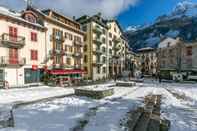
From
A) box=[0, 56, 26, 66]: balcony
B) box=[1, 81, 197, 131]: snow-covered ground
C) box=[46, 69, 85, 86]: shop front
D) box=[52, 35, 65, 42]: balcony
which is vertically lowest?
box=[1, 81, 197, 131]: snow-covered ground

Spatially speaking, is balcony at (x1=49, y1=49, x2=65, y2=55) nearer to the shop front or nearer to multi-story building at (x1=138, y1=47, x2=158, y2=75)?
the shop front

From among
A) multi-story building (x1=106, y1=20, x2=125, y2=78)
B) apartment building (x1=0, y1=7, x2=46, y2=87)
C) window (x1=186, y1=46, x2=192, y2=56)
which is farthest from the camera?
multi-story building (x1=106, y1=20, x2=125, y2=78)

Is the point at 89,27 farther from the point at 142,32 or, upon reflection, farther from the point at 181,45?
the point at 142,32

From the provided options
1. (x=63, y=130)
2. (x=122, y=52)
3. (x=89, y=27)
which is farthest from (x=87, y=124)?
(x=122, y=52)

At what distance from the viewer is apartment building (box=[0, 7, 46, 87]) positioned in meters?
32.5

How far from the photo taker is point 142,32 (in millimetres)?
191750

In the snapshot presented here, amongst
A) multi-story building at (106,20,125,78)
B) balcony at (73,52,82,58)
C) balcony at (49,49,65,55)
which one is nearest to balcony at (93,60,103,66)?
balcony at (73,52,82,58)

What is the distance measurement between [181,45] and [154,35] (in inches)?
4738

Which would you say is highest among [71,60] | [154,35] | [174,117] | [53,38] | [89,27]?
[154,35]

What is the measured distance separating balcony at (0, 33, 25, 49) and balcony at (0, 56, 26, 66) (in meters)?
1.95

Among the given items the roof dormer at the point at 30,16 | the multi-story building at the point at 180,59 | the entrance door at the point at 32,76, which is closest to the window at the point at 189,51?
the multi-story building at the point at 180,59

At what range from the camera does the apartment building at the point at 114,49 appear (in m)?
73.7

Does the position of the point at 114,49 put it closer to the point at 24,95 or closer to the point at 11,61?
the point at 11,61

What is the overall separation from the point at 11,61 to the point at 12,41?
9.82ft
